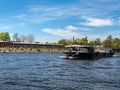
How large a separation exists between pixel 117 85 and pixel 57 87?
796cm

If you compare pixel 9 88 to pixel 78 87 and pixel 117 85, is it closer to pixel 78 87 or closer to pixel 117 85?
pixel 78 87

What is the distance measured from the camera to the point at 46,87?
33594 millimetres

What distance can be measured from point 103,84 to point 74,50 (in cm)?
Result: 6523

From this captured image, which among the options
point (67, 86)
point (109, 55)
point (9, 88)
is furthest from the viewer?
point (109, 55)

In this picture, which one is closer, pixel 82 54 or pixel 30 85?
pixel 30 85

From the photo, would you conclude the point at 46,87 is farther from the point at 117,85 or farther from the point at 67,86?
the point at 117,85

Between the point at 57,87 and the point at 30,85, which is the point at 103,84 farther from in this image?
the point at 30,85

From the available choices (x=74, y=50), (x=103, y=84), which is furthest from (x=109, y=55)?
(x=103, y=84)

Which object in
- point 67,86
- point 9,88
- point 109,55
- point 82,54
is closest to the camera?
point 9,88

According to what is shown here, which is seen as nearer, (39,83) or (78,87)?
(78,87)

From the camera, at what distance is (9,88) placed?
3225cm

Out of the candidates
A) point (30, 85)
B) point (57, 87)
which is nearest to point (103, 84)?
point (57, 87)

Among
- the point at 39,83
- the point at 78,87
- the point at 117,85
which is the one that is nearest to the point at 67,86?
the point at 78,87

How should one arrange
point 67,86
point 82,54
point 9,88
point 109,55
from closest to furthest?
1. point 9,88
2. point 67,86
3. point 82,54
4. point 109,55
